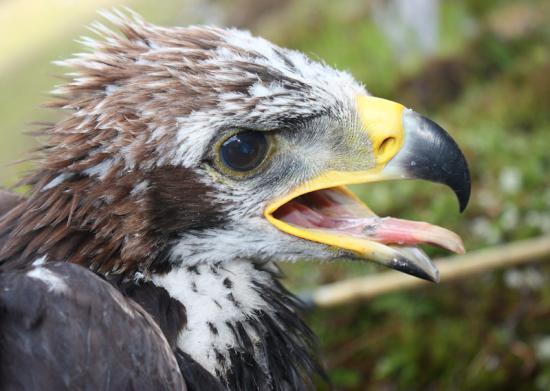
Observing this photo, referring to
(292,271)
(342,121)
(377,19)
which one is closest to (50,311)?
(342,121)

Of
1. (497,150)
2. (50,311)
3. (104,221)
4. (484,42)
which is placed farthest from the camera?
(484,42)

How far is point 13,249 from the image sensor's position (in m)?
2.18

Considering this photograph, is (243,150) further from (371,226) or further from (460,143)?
(460,143)

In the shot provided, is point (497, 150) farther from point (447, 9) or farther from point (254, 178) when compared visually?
point (447, 9)

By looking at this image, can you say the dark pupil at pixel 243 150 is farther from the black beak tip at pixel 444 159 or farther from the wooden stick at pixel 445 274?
the wooden stick at pixel 445 274

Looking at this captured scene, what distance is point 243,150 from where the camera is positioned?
2.15 metres

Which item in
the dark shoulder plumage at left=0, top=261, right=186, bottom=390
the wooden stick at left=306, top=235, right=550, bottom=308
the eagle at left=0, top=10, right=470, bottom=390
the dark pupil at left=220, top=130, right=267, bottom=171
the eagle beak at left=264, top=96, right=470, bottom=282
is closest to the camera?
the dark shoulder plumage at left=0, top=261, right=186, bottom=390

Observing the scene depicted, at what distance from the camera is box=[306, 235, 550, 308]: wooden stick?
401cm

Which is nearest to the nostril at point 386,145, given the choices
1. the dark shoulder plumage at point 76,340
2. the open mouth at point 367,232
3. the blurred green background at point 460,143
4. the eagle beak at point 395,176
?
the eagle beak at point 395,176

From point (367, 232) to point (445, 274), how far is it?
74.0 inches

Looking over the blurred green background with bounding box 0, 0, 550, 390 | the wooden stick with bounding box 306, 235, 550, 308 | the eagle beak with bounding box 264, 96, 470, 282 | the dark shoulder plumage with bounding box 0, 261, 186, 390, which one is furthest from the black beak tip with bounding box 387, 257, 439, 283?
the wooden stick with bounding box 306, 235, 550, 308

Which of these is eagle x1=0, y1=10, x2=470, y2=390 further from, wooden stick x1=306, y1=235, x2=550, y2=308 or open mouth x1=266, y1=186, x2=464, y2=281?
wooden stick x1=306, y1=235, x2=550, y2=308

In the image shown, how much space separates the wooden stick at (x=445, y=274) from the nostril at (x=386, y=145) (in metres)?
1.82

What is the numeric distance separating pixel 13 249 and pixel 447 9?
340 inches
